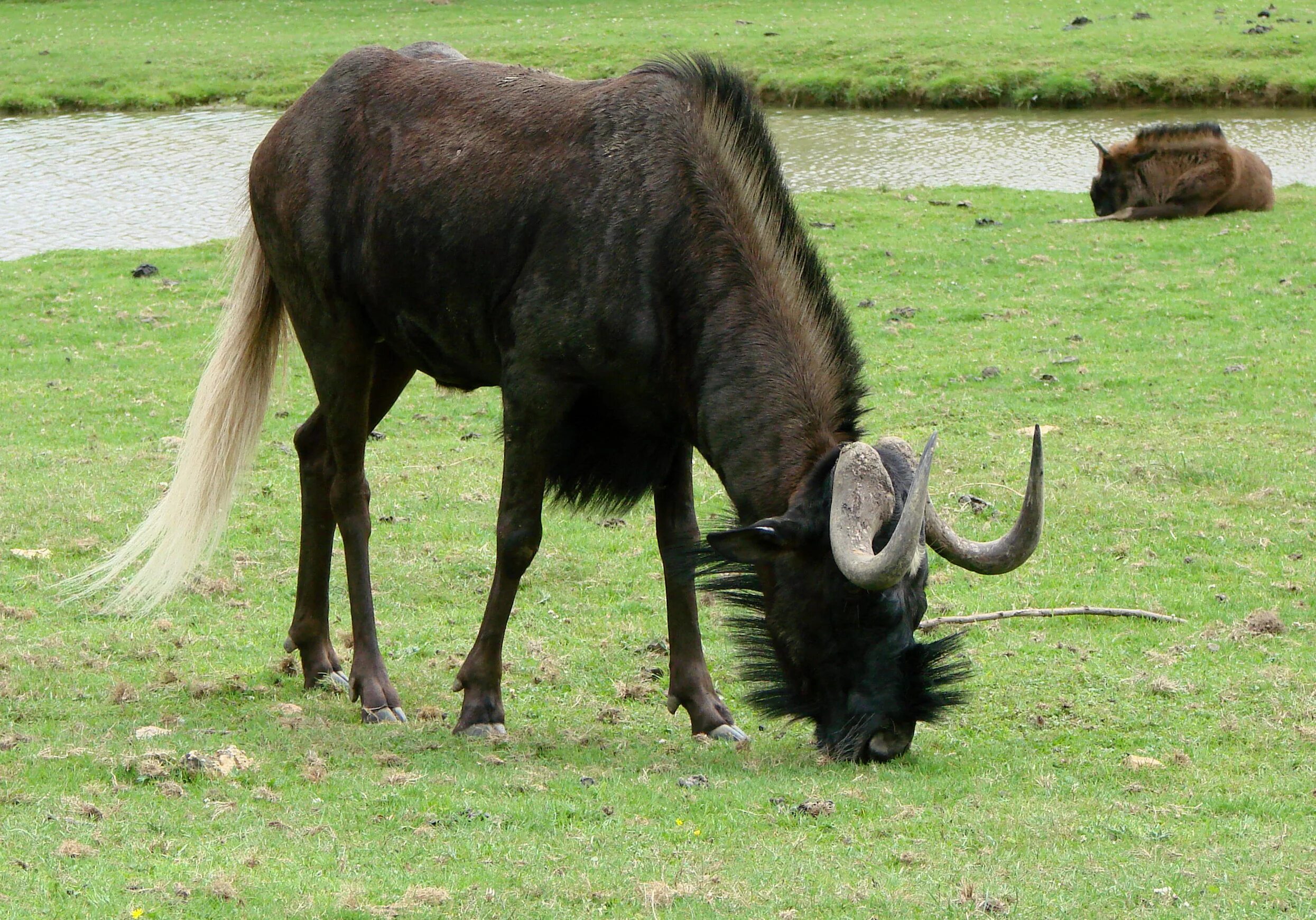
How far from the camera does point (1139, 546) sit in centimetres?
830

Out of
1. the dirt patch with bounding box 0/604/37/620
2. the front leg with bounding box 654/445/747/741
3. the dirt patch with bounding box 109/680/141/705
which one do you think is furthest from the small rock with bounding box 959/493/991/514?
the dirt patch with bounding box 0/604/37/620

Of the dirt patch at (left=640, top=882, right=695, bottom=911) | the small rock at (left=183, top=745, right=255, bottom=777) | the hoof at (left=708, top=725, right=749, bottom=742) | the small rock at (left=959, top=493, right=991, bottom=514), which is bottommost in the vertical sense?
the hoof at (left=708, top=725, right=749, bottom=742)

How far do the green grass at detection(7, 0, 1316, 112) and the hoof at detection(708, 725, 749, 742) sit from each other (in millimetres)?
24989

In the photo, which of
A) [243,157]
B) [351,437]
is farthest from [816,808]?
[243,157]

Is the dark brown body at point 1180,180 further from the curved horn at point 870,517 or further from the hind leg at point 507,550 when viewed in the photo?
the curved horn at point 870,517

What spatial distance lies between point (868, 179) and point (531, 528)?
56.0ft

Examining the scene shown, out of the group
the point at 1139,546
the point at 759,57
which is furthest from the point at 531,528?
the point at 759,57

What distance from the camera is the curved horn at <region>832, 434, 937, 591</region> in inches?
178

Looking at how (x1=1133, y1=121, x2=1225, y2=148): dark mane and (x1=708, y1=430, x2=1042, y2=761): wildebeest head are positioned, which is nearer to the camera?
(x1=708, y1=430, x2=1042, y2=761): wildebeest head

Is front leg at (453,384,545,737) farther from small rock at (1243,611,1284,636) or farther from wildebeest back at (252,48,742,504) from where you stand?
small rock at (1243,611,1284,636)

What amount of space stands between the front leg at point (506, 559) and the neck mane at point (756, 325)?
0.71 m

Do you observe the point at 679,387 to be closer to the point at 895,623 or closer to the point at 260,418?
the point at 895,623

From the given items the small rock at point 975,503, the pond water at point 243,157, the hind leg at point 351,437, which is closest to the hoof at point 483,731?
the hind leg at point 351,437

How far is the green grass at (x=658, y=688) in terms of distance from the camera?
13.4 ft
